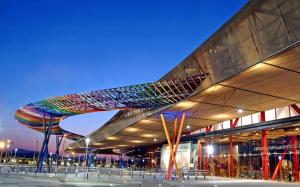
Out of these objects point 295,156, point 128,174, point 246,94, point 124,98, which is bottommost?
point 128,174

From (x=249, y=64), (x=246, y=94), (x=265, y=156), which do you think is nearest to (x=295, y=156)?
(x=265, y=156)

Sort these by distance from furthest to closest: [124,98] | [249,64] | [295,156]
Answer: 1. [295,156]
2. [124,98]
3. [249,64]

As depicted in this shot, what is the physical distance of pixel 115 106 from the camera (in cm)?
2952

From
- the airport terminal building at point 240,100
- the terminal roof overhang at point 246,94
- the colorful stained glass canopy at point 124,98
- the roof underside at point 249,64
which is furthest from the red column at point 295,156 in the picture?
the colorful stained glass canopy at point 124,98

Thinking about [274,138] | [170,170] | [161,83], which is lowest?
[170,170]

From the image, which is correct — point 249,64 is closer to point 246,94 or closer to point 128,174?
point 246,94

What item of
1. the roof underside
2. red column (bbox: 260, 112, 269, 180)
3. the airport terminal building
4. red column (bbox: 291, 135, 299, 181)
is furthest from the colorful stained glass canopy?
red column (bbox: 291, 135, 299, 181)

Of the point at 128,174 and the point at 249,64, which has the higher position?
the point at 249,64

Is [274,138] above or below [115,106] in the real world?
below

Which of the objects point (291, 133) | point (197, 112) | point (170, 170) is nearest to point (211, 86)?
point (197, 112)

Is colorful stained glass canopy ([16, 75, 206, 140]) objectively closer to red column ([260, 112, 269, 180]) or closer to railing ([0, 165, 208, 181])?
railing ([0, 165, 208, 181])

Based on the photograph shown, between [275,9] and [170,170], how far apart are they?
1903cm

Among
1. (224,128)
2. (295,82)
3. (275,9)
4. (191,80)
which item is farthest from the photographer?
(224,128)

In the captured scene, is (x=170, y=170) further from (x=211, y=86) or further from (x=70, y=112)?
(x=70, y=112)
